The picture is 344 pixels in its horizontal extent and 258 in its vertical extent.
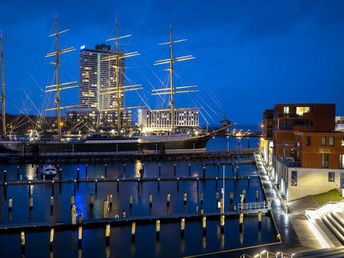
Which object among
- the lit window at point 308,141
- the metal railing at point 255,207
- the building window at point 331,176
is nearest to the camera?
the metal railing at point 255,207

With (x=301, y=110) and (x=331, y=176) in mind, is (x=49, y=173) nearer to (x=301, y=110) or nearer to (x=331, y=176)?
(x=301, y=110)

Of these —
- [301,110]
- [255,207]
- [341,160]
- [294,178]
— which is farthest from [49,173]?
[341,160]

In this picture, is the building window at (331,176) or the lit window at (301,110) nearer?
the building window at (331,176)

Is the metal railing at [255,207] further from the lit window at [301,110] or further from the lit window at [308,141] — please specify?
the lit window at [301,110]

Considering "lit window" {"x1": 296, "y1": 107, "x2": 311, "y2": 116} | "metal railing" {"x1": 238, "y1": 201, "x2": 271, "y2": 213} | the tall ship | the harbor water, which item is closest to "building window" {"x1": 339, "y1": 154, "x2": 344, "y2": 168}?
"metal railing" {"x1": 238, "y1": 201, "x2": 271, "y2": 213}

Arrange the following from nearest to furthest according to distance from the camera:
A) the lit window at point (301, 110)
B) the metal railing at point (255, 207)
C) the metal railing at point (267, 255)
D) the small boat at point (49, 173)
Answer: the metal railing at point (267, 255)
the metal railing at point (255, 207)
the lit window at point (301, 110)
the small boat at point (49, 173)

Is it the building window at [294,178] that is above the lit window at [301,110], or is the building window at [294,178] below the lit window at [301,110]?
below

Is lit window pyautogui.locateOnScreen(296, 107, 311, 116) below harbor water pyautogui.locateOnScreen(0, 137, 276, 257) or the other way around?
the other way around

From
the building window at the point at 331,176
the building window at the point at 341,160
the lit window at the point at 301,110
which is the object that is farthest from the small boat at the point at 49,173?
the building window at the point at 341,160

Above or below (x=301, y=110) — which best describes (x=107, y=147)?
below

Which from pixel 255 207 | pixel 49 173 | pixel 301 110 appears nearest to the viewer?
pixel 255 207

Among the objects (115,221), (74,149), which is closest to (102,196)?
(115,221)

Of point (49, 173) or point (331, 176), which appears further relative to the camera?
point (49, 173)

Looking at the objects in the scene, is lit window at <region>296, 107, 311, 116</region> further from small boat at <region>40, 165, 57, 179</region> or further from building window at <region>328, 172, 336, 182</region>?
small boat at <region>40, 165, 57, 179</region>
